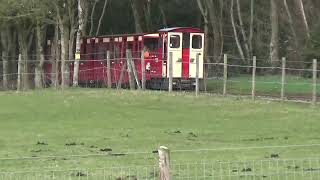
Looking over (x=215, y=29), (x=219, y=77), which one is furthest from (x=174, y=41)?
(x=215, y=29)

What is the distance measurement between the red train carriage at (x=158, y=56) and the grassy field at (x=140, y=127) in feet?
20.3

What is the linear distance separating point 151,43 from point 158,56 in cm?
147

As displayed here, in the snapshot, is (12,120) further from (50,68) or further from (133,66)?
(50,68)

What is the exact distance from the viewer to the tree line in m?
42.6

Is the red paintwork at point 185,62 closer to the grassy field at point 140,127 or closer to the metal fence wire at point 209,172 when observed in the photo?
the grassy field at point 140,127

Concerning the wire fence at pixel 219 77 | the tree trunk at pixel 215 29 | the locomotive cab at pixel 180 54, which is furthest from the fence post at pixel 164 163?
the tree trunk at pixel 215 29

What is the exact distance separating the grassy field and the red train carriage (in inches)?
244

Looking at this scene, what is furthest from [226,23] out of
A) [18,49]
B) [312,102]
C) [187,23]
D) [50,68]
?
[312,102]

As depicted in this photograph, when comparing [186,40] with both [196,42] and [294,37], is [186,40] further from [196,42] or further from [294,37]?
[294,37]

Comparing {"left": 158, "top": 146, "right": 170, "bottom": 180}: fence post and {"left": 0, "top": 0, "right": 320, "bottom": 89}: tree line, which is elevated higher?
{"left": 0, "top": 0, "right": 320, "bottom": 89}: tree line

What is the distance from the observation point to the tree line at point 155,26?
4259 centimetres

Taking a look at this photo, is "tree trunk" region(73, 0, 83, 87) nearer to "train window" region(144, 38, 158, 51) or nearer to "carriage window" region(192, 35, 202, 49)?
"train window" region(144, 38, 158, 51)

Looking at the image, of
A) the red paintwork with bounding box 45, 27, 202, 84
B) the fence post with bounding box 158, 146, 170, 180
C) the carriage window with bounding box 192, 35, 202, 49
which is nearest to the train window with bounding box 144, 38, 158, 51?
the red paintwork with bounding box 45, 27, 202, 84

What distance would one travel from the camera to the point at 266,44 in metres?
63.7
